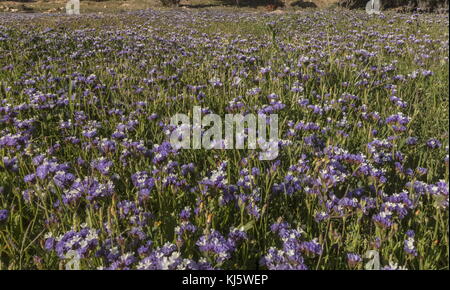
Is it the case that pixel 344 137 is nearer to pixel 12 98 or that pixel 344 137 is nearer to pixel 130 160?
pixel 130 160

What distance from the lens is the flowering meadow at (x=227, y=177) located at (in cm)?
217

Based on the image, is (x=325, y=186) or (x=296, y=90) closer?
(x=325, y=186)

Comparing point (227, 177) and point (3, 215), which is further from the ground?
point (227, 177)

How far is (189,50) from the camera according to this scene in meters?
7.97

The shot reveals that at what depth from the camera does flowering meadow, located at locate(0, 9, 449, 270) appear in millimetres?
2170

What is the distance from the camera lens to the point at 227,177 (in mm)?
2988

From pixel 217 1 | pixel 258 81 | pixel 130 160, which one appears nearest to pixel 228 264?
pixel 130 160

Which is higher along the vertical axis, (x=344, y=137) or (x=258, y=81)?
(x=258, y=81)

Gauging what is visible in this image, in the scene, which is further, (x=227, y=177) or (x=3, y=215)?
(x=227, y=177)

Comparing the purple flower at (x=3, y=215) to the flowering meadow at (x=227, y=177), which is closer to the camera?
the flowering meadow at (x=227, y=177)

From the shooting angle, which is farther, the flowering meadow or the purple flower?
the purple flower

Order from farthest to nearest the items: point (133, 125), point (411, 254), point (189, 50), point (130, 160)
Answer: point (189, 50)
point (133, 125)
point (130, 160)
point (411, 254)

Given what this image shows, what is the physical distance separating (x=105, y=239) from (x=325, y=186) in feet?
5.17

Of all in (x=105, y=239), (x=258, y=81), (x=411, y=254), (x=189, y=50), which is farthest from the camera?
(x=189, y=50)
